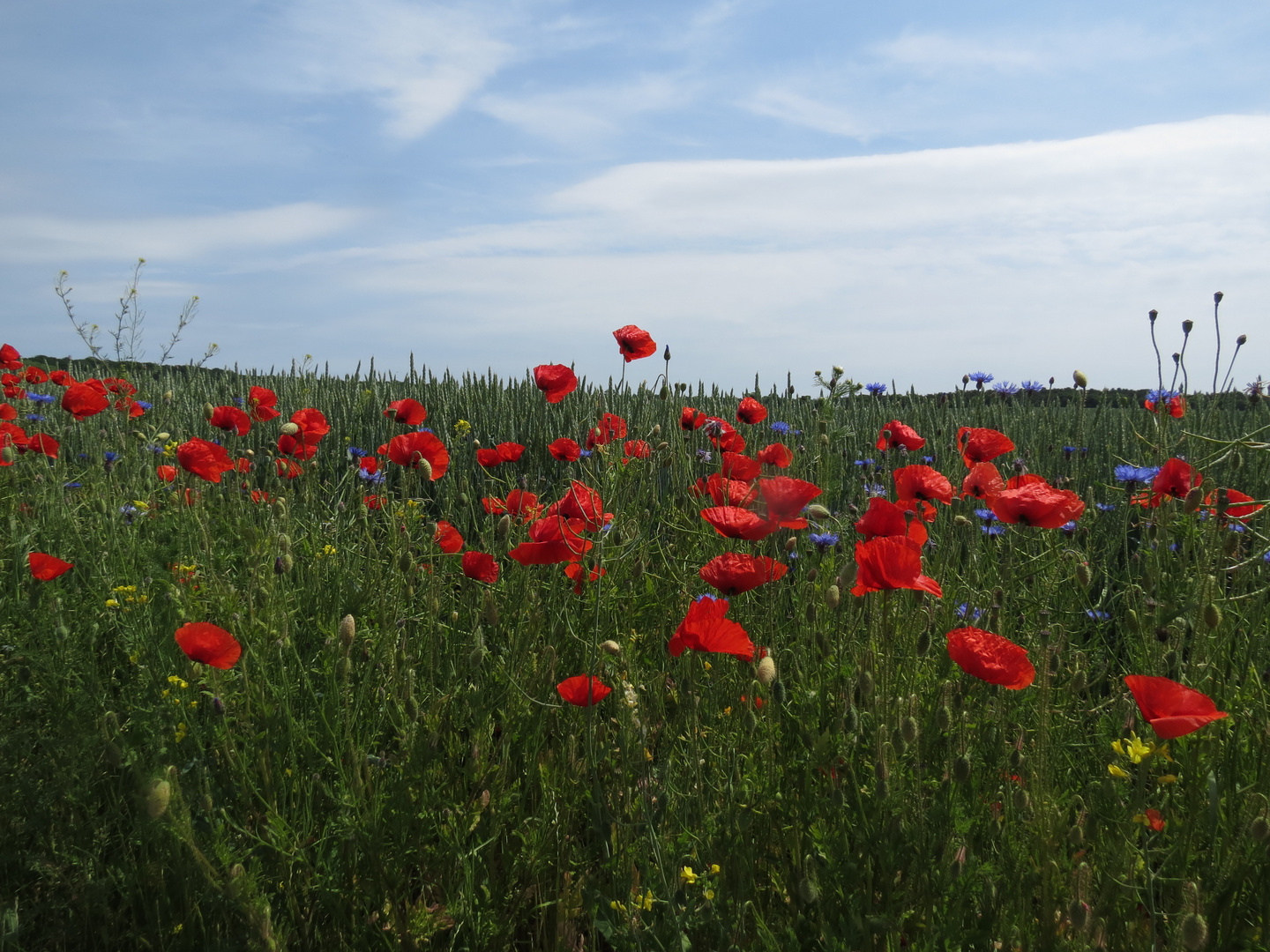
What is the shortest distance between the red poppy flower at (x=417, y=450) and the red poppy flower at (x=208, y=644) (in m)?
1.14

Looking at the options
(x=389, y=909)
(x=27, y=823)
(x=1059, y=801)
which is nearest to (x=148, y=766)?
(x=27, y=823)

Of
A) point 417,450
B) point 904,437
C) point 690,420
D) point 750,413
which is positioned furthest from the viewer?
point 750,413

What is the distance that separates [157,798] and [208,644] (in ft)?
1.07

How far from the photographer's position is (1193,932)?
1.03 m

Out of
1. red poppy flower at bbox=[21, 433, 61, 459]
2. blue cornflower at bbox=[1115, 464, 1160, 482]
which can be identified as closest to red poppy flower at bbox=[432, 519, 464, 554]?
blue cornflower at bbox=[1115, 464, 1160, 482]

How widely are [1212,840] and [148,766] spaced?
72.4 inches

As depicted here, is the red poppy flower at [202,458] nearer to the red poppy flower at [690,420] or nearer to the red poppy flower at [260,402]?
the red poppy flower at [260,402]

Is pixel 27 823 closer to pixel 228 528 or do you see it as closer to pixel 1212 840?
pixel 228 528

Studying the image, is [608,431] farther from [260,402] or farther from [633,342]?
[260,402]

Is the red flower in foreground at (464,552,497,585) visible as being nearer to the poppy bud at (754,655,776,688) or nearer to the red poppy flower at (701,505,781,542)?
the red poppy flower at (701,505,781,542)

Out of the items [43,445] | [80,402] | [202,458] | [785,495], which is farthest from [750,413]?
[43,445]

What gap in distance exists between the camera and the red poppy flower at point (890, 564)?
4.56ft

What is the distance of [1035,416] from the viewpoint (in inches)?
289

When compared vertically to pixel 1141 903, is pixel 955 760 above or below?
above
